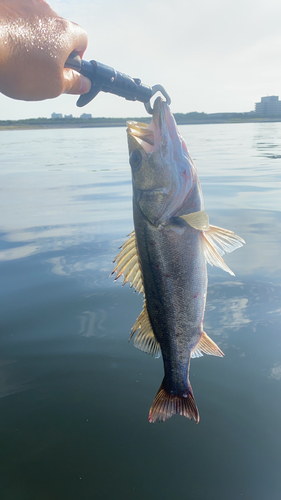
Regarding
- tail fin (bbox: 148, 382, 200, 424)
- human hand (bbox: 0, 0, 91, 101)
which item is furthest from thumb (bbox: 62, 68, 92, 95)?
tail fin (bbox: 148, 382, 200, 424)

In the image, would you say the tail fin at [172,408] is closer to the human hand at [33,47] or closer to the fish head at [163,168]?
the fish head at [163,168]

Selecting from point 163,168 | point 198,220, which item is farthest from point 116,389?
point 163,168

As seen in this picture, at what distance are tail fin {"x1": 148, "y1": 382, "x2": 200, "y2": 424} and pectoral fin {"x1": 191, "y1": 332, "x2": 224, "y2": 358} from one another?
0.32m

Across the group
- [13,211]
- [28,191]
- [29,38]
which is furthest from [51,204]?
[29,38]

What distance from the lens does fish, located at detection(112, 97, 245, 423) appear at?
101 inches

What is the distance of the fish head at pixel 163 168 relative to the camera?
261 centimetres

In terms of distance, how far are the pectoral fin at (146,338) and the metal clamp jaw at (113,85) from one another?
1.93 metres

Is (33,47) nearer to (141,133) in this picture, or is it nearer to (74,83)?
(74,83)

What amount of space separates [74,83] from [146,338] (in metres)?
2.29

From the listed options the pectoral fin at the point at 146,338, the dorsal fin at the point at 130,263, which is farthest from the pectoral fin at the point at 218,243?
the pectoral fin at the point at 146,338

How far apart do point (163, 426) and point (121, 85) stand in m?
3.10

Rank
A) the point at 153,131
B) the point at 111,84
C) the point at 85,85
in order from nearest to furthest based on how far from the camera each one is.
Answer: the point at 153,131 < the point at 85,85 < the point at 111,84

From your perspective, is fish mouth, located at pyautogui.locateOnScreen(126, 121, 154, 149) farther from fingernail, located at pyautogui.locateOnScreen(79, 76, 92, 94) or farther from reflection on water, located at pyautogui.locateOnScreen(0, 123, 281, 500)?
reflection on water, located at pyautogui.locateOnScreen(0, 123, 281, 500)

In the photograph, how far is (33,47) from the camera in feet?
8.58
